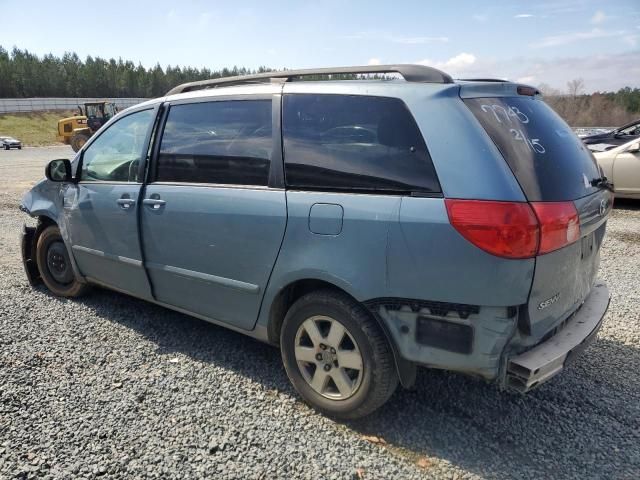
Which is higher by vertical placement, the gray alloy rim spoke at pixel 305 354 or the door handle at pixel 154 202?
the door handle at pixel 154 202

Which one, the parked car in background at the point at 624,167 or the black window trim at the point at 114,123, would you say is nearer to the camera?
the black window trim at the point at 114,123

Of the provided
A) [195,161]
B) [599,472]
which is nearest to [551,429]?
[599,472]

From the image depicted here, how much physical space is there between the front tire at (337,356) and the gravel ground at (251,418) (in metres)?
0.16

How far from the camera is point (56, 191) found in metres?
4.39

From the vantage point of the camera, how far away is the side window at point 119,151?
3664 millimetres

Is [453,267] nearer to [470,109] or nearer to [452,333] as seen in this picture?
[452,333]

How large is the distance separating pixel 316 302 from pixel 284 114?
113cm

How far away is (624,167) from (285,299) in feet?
27.1

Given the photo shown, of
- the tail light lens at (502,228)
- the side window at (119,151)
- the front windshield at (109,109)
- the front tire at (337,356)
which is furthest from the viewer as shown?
the front windshield at (109,109)

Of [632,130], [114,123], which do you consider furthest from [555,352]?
[632,130]

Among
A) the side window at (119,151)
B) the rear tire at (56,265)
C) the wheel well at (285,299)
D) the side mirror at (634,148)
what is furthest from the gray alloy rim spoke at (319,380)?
the side mirror at (634,148)

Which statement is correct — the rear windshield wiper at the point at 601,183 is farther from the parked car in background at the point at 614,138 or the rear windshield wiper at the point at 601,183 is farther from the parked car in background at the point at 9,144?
the parked car in background at the point at 9,144

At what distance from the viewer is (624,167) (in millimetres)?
8656

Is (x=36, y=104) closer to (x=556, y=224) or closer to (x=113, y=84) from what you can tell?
(x=113, y=84)
